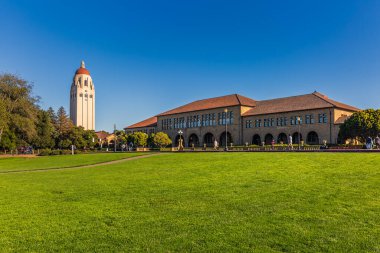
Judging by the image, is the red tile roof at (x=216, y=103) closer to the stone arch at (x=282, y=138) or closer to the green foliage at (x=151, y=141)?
the green foliage at (x=151, y=141)

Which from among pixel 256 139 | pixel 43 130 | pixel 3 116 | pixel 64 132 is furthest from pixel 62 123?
pixel 256 139

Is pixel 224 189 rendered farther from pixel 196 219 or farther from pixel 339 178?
pixel 339 178

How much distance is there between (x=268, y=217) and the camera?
25.5 ft

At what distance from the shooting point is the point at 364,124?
42.9 meters

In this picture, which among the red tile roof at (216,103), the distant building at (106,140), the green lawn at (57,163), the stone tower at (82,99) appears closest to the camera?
the green lawn at (57,163)

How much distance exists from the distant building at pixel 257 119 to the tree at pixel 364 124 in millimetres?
7121

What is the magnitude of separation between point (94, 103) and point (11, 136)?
88524 mm

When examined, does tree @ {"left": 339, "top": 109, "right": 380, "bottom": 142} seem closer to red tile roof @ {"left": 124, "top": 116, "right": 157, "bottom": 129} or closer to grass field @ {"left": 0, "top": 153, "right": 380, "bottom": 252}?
grass field @ {"left": 0, "top": 153, "right": 380, "bottom": 252}

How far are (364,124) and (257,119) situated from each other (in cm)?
2271

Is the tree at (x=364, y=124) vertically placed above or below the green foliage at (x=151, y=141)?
above

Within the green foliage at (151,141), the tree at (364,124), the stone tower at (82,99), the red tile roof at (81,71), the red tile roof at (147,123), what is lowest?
the green foliage at (151,141)

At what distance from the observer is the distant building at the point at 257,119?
54.1m

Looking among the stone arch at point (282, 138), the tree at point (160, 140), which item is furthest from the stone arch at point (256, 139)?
the tree at point (160, 140)

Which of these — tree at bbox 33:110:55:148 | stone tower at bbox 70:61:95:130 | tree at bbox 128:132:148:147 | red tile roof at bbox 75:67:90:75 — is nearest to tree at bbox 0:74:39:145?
tree at bbox 33:110:55:148
